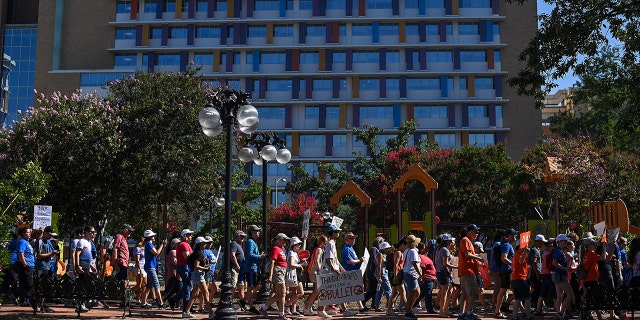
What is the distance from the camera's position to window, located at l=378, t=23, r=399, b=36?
68.1 meters

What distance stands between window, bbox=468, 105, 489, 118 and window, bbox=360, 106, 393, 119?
732 centimetres

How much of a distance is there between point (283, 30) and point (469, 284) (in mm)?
57823

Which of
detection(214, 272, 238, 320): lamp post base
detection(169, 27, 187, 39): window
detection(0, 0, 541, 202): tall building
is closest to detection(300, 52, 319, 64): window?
detection(0, 0, 541, 202): tall building

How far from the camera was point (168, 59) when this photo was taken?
2704 inches

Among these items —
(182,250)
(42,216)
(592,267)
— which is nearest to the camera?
(592,267)

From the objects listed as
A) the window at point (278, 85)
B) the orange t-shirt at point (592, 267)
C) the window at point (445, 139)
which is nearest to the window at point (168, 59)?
the window at point (278, 85)

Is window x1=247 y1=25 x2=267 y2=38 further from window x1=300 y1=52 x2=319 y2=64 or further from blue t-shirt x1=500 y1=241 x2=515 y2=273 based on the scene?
blue t-shirt x1=500 y1=241 x2=515 y2=273

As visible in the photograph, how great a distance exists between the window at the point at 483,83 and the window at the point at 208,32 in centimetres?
2426

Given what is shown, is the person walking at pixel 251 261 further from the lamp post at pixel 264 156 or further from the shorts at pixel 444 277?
the shorts at pixel 444 277

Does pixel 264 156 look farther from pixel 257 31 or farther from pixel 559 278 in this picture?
pixel 257 31

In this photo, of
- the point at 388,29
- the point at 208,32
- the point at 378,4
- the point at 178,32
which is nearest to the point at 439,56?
the point at 388,29

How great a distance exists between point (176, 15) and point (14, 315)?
57.5m

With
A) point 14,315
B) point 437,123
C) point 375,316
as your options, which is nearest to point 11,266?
point 14,315

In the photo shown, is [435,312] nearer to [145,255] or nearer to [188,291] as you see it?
[188,291]
